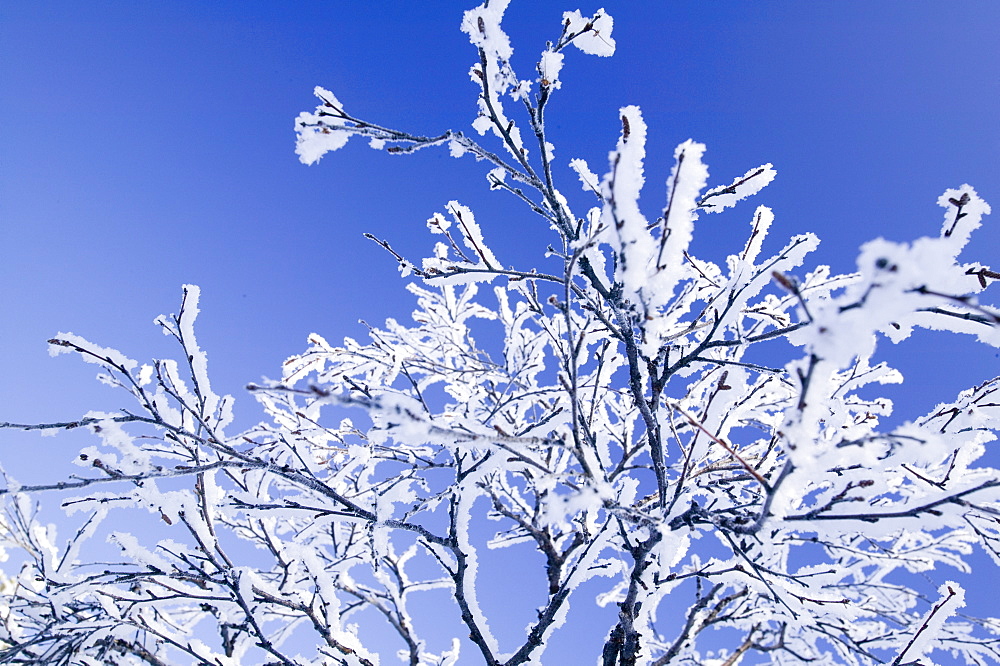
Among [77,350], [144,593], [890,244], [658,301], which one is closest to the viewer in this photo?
[890,244]

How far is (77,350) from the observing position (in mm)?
1707

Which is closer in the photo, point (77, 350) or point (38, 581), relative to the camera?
point (77, 350)

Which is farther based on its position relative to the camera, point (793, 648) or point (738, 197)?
point (793, 648)

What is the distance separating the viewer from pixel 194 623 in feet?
15.2

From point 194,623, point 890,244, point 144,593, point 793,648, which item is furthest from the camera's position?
point 194,623

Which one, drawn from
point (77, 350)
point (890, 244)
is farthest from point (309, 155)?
point (890, 244)

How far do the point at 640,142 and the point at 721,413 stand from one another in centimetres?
103

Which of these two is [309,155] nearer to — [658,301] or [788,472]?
[658,301]

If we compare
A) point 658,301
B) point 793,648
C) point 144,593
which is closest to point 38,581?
point 144,593

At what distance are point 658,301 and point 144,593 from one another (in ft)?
9.57

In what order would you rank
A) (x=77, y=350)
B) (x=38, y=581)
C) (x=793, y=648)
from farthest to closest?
1. (x=793, y=648)
2. (x=38, y=581)
3. (x=77, y=350)

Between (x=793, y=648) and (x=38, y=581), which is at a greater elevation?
(x=38, y=581)

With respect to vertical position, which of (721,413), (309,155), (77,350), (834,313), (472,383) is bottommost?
(834,313)

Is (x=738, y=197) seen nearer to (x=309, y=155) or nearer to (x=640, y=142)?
(x=640, y=142)
